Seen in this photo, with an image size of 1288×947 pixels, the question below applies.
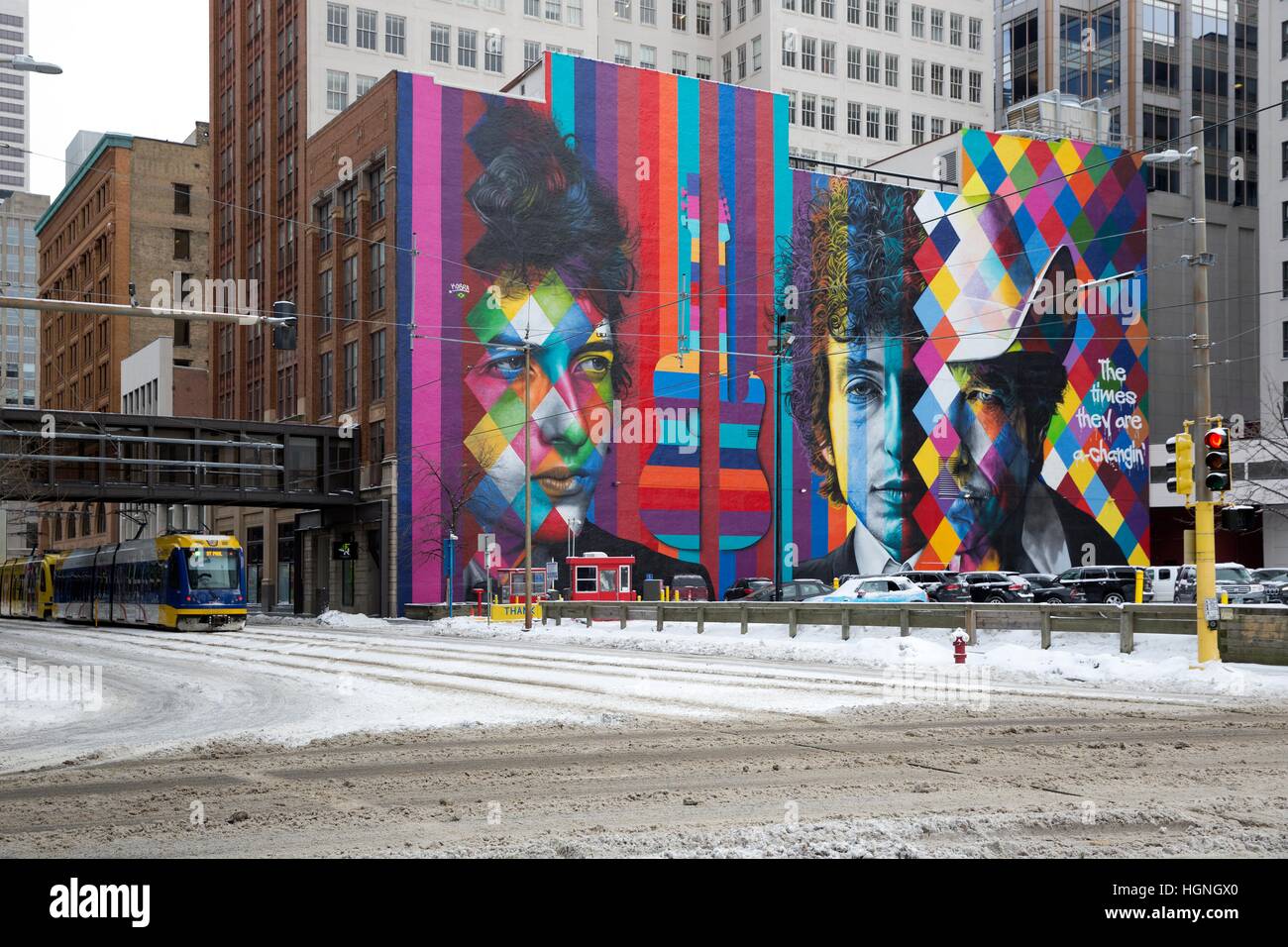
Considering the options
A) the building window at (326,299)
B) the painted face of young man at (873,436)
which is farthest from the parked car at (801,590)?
the building window at (326,299)

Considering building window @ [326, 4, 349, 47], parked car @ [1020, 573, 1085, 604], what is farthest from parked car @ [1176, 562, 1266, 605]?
building window @ [326, 4, 349, 47]

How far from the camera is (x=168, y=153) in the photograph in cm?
10956

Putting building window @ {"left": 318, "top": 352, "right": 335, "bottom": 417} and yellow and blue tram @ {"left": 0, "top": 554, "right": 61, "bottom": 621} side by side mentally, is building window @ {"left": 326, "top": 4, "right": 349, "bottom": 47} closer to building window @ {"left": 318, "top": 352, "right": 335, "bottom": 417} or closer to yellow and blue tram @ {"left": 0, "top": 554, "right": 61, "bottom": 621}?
building window @ {"left": 318, "top": 352, "right": 335, "bottom": 417}

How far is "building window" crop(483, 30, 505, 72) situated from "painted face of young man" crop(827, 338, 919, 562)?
87.6 ft

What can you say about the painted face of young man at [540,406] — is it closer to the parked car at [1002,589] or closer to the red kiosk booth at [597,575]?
the red kiosk booth at [597,575]

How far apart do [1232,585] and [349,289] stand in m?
43.5

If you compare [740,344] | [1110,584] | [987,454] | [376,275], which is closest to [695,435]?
[740,344]

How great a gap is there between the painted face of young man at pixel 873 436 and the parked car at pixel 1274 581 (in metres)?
21.7

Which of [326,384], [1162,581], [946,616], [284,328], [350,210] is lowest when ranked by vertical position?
[1162,581]

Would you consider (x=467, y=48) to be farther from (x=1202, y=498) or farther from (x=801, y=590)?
(x=1202, y=498)

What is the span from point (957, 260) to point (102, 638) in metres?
52.5

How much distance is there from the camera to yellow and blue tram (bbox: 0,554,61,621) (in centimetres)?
6259

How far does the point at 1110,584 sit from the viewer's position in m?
52.4
